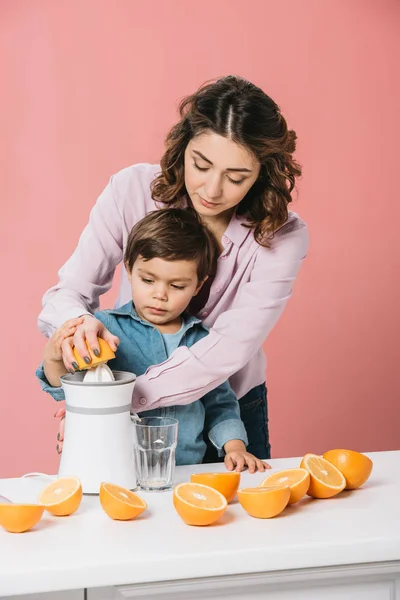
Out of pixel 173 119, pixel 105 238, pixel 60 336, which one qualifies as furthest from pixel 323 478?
pixel 173 119

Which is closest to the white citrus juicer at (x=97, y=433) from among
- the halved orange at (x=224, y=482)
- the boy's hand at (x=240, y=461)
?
the halved orange at (x=224, y=482)

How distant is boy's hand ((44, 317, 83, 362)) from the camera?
4.68 feet

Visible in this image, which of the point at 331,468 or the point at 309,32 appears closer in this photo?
the point at 331,468

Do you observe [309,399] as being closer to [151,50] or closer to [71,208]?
[71,208]

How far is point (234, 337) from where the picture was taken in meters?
1.66

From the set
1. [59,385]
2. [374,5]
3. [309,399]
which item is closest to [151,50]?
[374,5]

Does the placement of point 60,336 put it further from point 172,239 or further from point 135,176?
point 135,176

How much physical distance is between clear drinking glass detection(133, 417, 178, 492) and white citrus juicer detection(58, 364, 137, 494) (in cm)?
2

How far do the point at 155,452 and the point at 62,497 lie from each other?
0.20m

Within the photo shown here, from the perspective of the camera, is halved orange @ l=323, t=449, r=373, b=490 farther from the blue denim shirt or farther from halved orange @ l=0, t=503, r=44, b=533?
halved orange @ l=0, t=503, r=44, b=533

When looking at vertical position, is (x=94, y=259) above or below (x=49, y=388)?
above

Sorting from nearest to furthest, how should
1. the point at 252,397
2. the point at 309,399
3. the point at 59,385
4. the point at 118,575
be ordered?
1. the point at 118,575
2. the point at 59,385
3. the point at 252,397
4. the point at 309,399

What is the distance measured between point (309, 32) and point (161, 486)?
2199mm

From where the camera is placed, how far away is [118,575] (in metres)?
1.04
